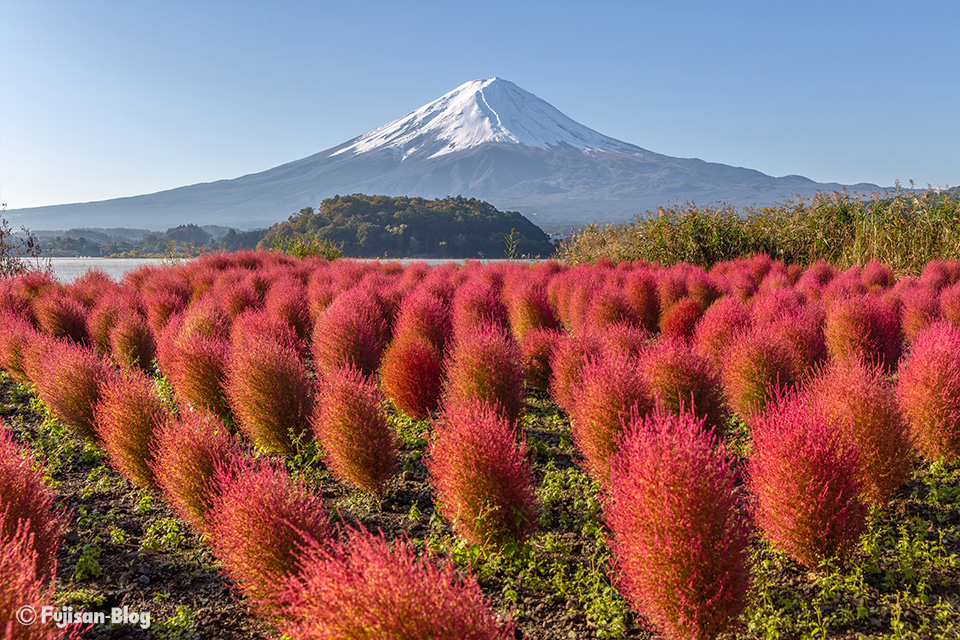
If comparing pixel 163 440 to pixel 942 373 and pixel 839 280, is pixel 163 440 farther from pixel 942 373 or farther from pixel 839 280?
pixel 839 280

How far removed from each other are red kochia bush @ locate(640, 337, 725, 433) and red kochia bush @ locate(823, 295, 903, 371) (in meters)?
2.38

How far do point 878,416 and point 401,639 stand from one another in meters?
3.22

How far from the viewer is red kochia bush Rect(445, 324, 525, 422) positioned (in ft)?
15.3

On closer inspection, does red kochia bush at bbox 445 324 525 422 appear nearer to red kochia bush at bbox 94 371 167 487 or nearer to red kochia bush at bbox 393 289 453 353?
red kochia bush at bbox 393 289 453 353

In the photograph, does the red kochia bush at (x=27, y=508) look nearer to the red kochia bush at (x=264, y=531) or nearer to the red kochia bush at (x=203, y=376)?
the red kochia bush at (x=264, y=531)

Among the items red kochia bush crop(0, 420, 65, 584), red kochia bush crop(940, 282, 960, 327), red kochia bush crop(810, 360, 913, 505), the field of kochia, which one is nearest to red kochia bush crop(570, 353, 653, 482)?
the field of kochia

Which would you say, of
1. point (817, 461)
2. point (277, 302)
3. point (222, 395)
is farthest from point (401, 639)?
point (277, 302)

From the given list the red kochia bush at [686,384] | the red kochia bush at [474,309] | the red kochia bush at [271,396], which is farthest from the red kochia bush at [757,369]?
the red kochia bush at [271,396]

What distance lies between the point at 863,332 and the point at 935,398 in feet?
7.55

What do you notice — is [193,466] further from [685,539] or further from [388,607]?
[685,539]

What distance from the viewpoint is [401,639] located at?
1.66 metres

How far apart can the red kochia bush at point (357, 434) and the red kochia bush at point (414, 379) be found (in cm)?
122

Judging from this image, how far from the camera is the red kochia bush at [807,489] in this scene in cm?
275

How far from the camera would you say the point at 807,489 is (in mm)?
2746
